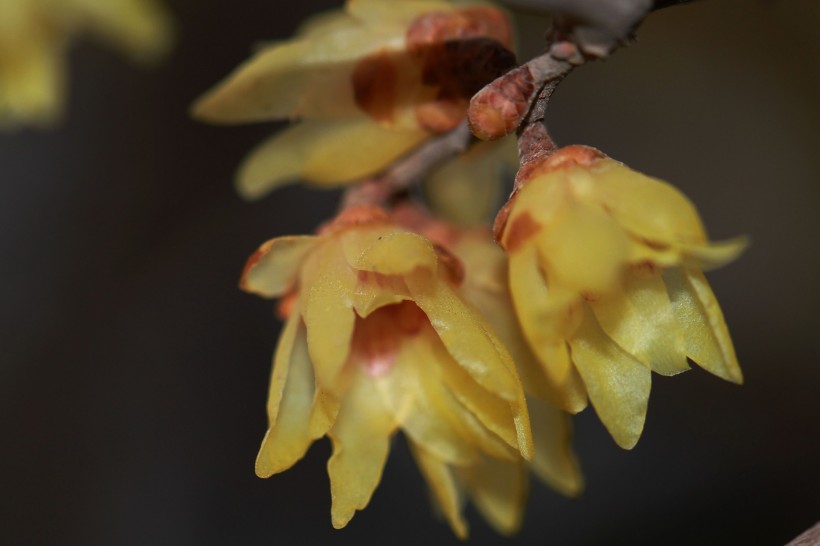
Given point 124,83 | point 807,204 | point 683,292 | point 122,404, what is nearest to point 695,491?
point 807,204

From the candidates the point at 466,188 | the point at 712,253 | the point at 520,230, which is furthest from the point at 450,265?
the point at 466,188

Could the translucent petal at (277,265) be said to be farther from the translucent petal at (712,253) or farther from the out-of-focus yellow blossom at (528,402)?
the translucent petal at (712,253)

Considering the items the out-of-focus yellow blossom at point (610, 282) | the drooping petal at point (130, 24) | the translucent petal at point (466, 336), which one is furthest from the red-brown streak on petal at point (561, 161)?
the drooping petal at point (130, 24)

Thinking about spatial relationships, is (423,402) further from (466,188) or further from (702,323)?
(466,188)

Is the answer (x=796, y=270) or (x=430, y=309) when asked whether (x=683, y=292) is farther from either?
(x=796, y=270)

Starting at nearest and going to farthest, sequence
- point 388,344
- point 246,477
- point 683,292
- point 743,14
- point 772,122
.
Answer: point 683,292 → point 388,344 → point 743,14 → point 772,122 → point 246,477

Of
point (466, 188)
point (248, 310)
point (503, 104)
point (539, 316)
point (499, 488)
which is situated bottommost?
point (248, 310)
